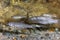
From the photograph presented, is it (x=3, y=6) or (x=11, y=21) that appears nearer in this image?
(x=11, y=21)

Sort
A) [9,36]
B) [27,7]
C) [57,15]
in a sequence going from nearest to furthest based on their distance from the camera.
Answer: [9,36], [57,15], [27,7]

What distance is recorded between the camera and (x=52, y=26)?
51.7 inches

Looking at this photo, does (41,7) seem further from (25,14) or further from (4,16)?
(4,16)

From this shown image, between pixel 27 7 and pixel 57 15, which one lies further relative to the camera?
pixel 27 7

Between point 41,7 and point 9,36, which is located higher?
point 41,7

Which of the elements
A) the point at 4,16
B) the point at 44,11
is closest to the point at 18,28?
the point at 4,16

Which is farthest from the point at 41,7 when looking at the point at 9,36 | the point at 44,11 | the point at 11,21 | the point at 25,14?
the point at 9,36

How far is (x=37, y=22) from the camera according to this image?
1.36 m

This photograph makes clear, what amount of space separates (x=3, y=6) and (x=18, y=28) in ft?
1.11

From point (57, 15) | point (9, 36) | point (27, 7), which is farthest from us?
point (27, 7)

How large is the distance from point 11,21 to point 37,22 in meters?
0.22

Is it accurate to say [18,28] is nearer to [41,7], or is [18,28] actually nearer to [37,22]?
[37,22]

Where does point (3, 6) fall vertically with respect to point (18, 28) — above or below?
above

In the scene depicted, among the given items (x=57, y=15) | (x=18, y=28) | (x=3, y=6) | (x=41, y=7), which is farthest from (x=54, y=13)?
(x=3, y=6)
